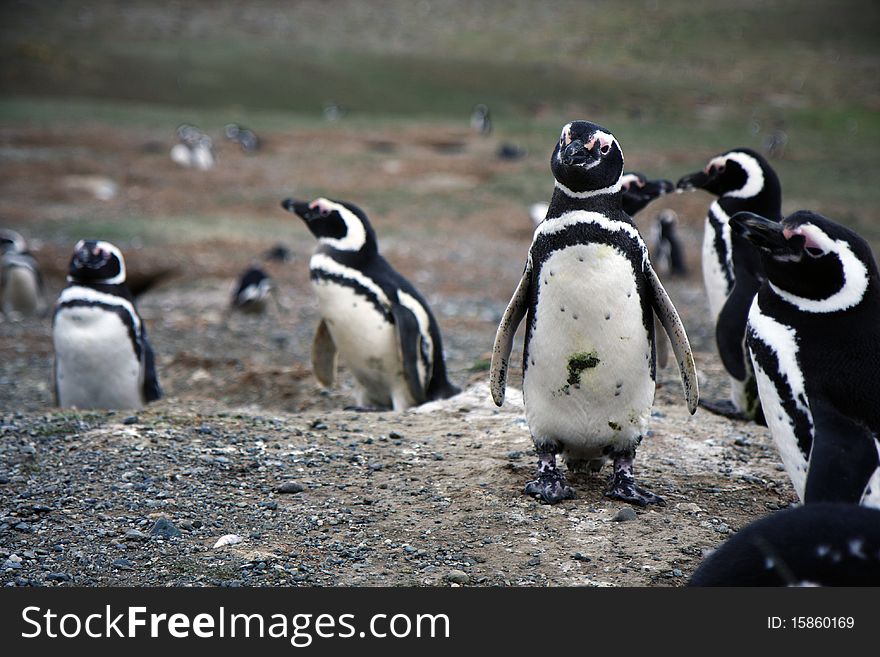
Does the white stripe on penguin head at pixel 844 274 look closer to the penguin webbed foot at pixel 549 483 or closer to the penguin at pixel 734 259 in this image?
the penguin webbed foot at pixel 549 483

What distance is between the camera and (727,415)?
5.56 metres

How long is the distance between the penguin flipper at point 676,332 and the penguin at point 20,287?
8.66 meters

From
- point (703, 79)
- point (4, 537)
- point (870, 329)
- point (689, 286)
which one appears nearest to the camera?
point (870, 329)

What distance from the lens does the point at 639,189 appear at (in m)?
5.59

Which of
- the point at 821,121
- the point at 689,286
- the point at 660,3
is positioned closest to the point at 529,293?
the point at 689,286

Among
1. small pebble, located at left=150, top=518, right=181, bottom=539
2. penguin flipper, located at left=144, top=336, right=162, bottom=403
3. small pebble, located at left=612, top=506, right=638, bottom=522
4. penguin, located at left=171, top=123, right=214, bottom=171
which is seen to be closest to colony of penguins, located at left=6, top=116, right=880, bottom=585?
small pebble, located at left=612, top=506, right=638, bottom=522

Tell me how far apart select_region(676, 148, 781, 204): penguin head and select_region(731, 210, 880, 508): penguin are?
2542 mm

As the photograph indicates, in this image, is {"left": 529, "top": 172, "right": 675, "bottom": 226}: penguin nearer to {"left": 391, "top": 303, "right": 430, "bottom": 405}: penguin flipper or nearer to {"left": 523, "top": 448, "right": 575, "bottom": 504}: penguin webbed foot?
{"left": 391, "top": 303, "right": 430, "bottom": 405}: penguin flipper

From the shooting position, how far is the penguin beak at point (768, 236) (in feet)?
10.8

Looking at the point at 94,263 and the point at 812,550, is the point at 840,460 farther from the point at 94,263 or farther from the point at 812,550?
the point at 94,263

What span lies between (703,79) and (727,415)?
44210 millimetres

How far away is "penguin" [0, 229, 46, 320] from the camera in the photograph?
10.8m
